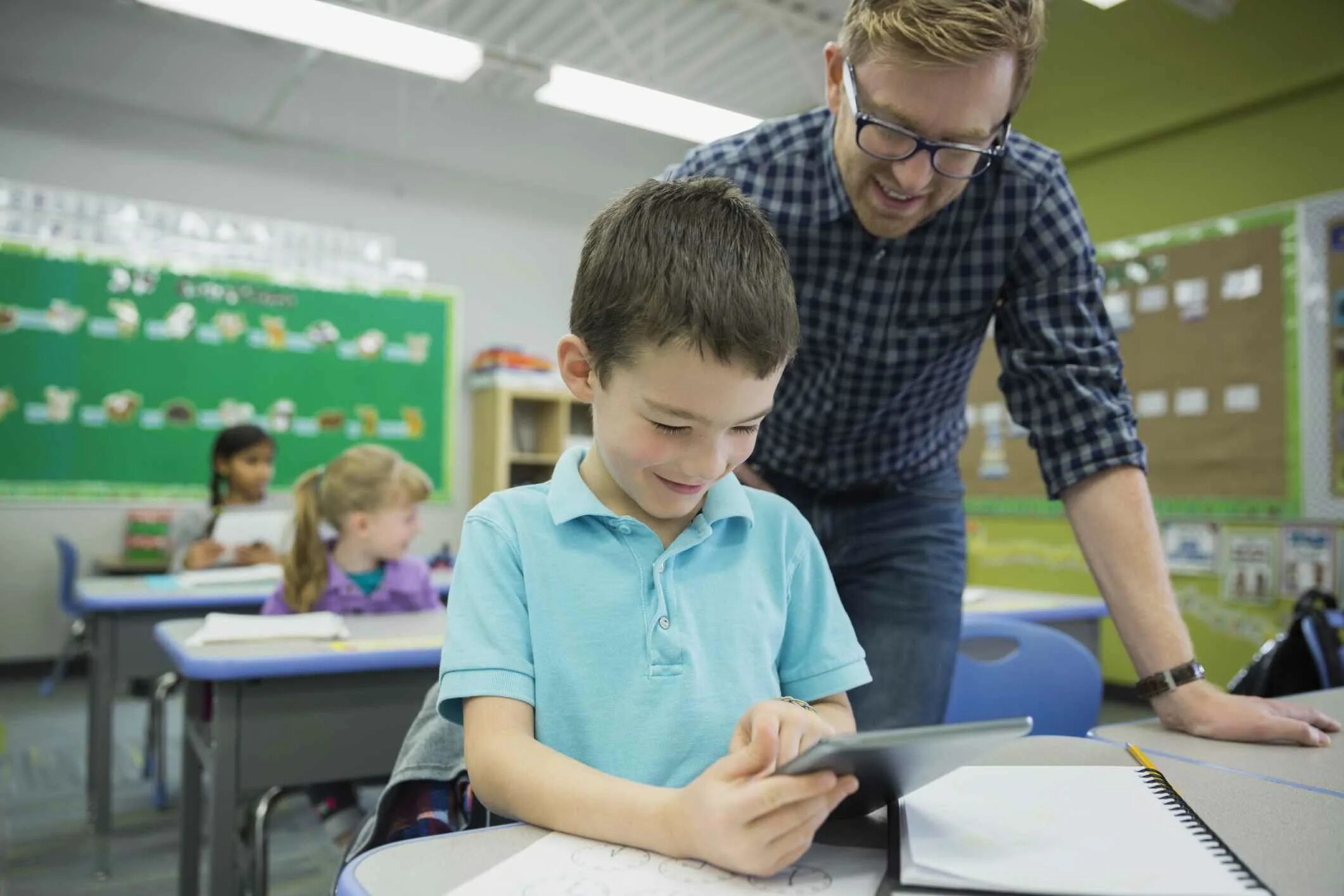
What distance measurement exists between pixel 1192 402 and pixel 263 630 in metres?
4.07

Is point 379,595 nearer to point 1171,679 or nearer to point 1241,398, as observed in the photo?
point 1171,679

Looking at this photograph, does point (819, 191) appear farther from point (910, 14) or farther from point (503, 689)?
point (503, 689)

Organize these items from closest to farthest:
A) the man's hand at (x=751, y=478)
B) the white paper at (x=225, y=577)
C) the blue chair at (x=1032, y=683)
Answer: the man's hand at (x=751, y=478) → the blue chair at (x=1032, y=683) → the white paper at (x=225, y=577)

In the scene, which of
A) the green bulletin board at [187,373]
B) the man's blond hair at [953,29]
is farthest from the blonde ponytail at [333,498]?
the green bulletin board at [187,373]

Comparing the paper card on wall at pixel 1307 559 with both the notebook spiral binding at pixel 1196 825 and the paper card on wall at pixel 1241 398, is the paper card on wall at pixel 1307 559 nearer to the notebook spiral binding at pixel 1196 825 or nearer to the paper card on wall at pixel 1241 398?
the paper card on wall at pixel 1241 398

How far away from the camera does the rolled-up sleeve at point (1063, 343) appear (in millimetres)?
1186

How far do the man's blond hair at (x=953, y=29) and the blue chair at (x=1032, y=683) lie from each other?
0.99m

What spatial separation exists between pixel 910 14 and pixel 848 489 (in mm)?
635

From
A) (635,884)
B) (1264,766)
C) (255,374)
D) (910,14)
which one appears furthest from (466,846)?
(255,374)

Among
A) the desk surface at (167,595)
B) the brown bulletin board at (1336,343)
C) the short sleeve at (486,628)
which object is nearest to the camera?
the short sleeve at (486,628)

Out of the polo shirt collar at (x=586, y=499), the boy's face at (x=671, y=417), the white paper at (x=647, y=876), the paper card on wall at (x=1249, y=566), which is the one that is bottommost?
the paper card on wall at (x=1249, y=566)

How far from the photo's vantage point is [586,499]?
87cm

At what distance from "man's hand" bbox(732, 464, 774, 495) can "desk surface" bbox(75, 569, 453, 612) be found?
Result: 1347mm

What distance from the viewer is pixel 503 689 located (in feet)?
2.53
